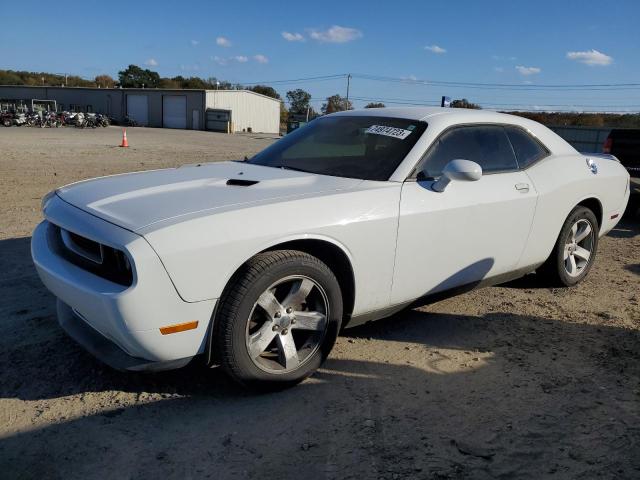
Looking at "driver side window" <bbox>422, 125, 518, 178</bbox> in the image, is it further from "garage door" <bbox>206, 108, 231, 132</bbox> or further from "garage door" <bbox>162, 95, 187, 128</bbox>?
"garage door" <bbox>162, 95, 187, 128</bbox>

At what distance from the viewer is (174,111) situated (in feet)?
196

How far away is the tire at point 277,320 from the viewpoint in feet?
9.04

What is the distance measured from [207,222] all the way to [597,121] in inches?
1468

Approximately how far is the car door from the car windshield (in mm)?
212

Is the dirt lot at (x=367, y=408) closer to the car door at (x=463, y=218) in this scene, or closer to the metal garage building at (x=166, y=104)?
the car door at (x=463, y=218)

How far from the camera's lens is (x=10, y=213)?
23.5 feet

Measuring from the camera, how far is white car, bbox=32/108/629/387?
262 cm

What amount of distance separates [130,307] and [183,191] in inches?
36.2

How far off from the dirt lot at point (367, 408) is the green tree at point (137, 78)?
111m

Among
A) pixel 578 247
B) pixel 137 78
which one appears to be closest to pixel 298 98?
pixel 137 78

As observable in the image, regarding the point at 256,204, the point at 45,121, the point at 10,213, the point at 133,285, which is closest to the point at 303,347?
the point at 256,204

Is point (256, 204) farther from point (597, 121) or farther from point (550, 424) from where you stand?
point (597, 121)

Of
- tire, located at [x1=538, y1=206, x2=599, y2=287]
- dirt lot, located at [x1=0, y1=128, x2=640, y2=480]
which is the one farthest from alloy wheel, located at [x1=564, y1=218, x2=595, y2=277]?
dirt lot, located at [x1=0, y1=128, x2=640, y2=480]

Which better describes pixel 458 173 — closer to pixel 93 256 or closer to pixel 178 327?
pixel 178 327
